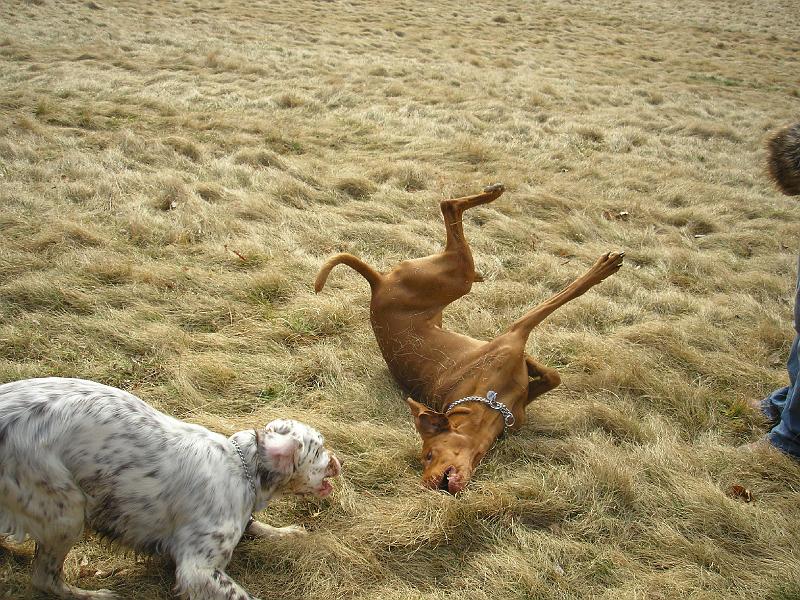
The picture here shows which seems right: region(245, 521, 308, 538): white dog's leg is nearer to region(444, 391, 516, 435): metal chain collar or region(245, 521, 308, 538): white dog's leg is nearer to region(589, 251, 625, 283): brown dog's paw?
region(444, 391, 516, 435): metal chain collar

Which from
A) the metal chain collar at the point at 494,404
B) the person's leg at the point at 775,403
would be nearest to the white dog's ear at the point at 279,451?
the metal chain collar at the point at 494,404

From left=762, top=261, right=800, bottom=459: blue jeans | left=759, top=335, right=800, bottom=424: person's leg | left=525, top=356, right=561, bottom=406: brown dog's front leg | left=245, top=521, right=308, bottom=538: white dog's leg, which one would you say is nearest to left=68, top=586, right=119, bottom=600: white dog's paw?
left=245, top=521, right=308, bottom=538: white dog's leg

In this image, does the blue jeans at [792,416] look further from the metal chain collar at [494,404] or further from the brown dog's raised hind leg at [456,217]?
the brown dog's raised hind leg at [456,217]

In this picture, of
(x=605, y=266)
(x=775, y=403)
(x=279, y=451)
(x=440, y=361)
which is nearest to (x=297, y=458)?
(x=279, y=451)

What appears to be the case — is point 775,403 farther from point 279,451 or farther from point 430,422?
point 279,451

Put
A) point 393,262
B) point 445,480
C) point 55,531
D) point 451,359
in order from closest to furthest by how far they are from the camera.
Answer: point 55,531, point 445,480, point 451,359, point 393,262

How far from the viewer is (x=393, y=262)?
5.36 metres

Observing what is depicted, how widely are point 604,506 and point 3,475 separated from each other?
2.38 m

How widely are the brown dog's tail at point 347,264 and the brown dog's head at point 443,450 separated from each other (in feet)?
3.00

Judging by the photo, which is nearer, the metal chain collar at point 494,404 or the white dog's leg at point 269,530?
the white dog's leg at point 269,530

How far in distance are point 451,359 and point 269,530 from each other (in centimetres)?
128

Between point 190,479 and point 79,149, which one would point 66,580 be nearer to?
point 190,479

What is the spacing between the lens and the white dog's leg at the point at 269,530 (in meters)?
2.76

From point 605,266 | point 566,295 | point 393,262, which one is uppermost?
→ point 605,266
